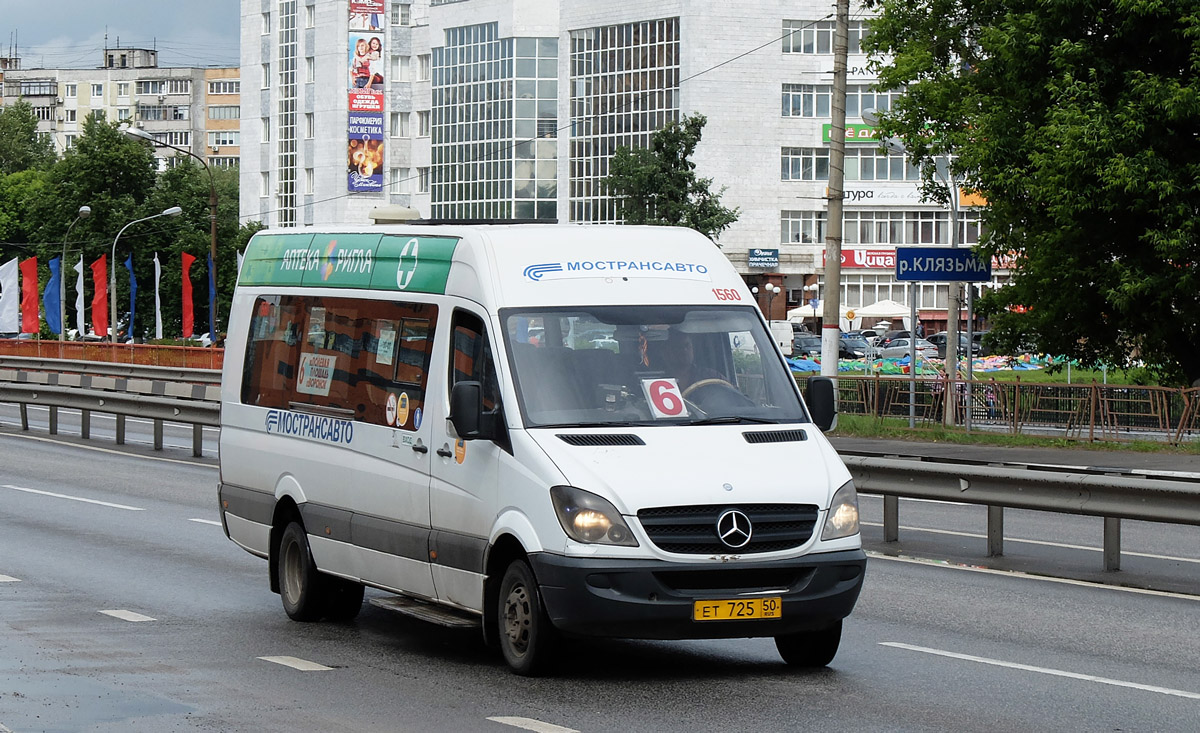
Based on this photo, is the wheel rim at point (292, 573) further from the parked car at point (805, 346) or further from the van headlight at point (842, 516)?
the parked car at point (805, 346)

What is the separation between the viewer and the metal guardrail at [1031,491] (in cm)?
1323

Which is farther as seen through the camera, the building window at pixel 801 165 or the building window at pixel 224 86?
the building window at pixel 224 86

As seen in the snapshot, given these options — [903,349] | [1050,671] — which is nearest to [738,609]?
[1050,671]

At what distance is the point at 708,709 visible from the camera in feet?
26.6

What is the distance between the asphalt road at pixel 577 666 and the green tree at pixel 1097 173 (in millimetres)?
15766

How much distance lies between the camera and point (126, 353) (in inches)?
1982

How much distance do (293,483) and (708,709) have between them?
3.85 m

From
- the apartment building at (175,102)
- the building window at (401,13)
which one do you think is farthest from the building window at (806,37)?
the apartment building at (175,102)

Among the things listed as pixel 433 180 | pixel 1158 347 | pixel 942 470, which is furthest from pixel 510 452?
pixel 433 180

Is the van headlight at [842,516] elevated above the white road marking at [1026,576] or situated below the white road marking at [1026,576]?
above

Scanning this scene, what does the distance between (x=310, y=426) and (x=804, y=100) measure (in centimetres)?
8938

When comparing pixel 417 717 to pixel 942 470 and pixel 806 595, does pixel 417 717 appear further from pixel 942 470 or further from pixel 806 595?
pixel 942 470

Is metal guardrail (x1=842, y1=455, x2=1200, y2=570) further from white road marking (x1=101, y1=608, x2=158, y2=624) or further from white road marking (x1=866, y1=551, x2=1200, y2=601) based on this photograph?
white road marking (x1=101, y1=608, x2=158, y2=624)

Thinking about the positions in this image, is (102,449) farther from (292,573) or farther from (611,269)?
(611,269)
